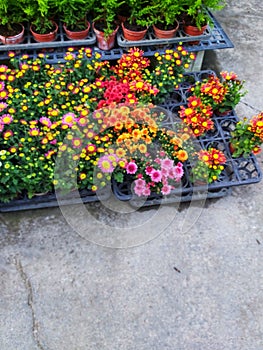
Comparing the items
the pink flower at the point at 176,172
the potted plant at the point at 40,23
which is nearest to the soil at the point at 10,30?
the potted plant at the point at 40,23

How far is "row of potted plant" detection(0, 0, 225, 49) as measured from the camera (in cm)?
291

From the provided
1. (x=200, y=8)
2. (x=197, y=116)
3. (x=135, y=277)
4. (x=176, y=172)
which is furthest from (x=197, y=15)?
(x=135, y=277)

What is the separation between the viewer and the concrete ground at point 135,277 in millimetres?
2236

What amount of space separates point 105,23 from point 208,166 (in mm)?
1480

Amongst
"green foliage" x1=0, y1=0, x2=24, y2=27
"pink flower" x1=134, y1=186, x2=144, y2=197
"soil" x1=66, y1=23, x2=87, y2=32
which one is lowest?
"pink flower" x1=134, y1=186, x2=144, y2=197

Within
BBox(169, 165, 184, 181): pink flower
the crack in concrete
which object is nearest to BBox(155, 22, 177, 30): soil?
BBox(169, 165, 184, 181): pink flower

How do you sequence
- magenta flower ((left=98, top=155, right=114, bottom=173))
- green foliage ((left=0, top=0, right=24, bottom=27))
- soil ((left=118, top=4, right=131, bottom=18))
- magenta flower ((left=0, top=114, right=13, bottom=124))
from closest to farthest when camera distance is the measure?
1. magenta flower ((left=98, top=155, right=114, bottom=173))
2. magenta flower ((left=0, top=114, right=13, bottom=124))
3. green foliage ((left=0, top=0, right=24, bottom=27))
4. soil ((left=118, top=4, right=131, bottom=18))

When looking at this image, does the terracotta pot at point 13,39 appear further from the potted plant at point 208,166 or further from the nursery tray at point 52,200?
the potted plant at point 208,166

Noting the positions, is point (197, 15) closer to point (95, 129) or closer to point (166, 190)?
point (95, 129)

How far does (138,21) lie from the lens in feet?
9.89

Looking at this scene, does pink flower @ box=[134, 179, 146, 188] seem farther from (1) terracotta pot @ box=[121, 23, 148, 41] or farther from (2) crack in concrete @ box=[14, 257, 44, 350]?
(1) terracotta pot @ box=[121, 23, 148, 41]

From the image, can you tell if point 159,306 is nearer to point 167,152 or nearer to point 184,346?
point 184,346

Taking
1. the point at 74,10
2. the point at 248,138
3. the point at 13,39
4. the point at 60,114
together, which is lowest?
the point at 60,114

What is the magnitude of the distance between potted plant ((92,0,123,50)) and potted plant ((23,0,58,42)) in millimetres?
337
